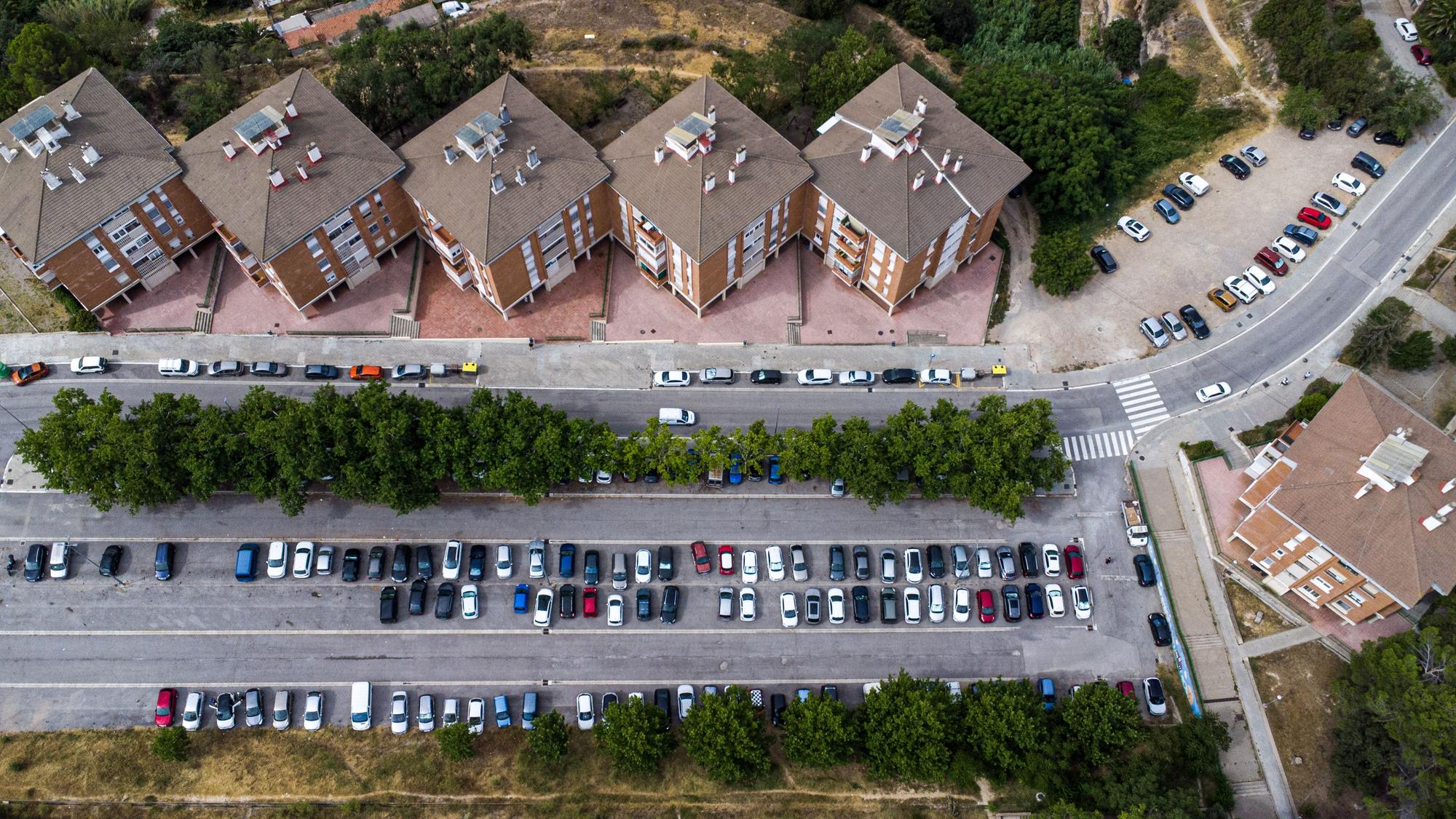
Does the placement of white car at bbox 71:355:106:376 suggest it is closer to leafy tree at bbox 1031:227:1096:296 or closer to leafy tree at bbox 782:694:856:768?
leafy tree at bbox 782:694:856:768

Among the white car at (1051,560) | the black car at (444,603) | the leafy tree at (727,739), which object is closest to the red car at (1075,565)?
the white car at (1051,560)

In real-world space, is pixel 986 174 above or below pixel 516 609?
above

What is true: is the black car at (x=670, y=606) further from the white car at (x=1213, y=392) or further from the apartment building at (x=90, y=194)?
the apartment building at (x=90, y=194)

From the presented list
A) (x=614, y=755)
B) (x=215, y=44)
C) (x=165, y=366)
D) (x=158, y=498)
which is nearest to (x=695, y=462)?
(x=614, y=755)

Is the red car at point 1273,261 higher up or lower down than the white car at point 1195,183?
lower down

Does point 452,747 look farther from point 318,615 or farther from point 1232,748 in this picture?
point 1232,748

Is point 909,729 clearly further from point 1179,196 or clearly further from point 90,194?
point 90,194

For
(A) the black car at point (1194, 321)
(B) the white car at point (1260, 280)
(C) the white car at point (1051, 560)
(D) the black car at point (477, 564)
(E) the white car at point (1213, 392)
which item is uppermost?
(B) the white car at point (1260, 280)

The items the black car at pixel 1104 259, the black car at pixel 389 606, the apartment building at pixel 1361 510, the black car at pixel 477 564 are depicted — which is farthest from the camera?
the black car at pixel 1104 259
